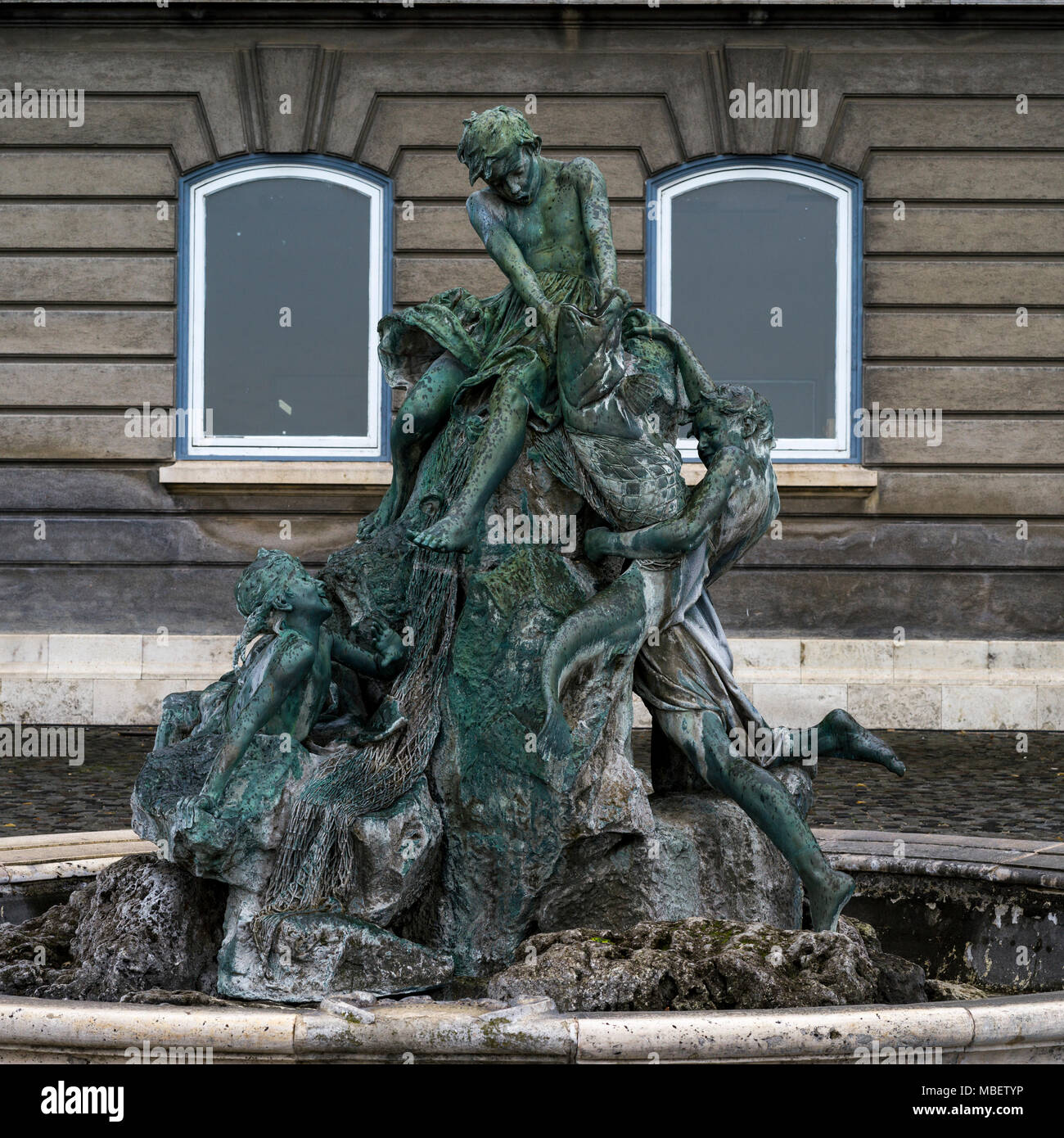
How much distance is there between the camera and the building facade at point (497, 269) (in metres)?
11.9

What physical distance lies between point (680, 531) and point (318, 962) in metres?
1.50

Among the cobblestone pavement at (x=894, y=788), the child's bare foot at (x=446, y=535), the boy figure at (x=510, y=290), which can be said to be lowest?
the cobblestone pavement at (x=894, y=788)

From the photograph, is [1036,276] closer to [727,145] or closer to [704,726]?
[727,145]

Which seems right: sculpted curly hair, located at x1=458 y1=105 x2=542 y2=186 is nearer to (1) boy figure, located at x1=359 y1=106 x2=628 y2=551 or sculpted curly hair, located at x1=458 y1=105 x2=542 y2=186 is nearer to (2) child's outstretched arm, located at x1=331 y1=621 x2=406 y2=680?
(1) boy figure, located at x1=359 y1=106 x2=628 y2=551

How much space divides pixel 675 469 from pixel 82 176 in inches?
341

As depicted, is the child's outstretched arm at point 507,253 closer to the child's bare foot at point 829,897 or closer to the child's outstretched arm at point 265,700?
the child's outstretched arm at point 265,700

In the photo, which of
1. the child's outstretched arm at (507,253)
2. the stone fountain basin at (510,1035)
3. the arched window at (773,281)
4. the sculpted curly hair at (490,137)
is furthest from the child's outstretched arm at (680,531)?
the arched window at (773,281)

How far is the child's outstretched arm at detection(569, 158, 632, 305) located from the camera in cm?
491

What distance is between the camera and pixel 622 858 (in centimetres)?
445

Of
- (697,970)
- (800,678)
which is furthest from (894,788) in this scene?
(697,970)

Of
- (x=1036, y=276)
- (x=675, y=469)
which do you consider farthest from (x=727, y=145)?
(x=675, y=469)

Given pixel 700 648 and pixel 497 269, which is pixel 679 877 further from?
pixel 497 269
